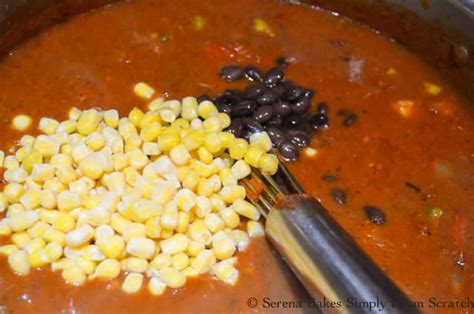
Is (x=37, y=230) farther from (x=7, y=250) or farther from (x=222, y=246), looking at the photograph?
(x=222, y=246)

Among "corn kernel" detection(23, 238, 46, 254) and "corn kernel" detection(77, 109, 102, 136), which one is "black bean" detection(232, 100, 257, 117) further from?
"corn kernel" detection(23, 238, 46, 254)

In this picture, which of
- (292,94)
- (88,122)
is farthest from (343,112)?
(88,122)

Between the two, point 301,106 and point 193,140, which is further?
point 301,106

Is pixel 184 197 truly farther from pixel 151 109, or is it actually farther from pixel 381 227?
pixel 381 227

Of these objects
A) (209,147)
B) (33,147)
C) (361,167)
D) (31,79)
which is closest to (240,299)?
(209,147)

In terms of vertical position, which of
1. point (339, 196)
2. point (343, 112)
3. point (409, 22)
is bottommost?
point (339, 196)

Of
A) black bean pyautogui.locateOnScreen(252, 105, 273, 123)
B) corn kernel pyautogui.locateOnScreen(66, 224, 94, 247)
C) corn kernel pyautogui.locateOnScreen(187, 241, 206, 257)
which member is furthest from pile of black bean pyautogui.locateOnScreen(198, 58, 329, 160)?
corn kernel pyautogui.locateOnScreen(66, 224, 94, 247)

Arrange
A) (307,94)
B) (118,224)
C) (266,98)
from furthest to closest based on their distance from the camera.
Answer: (307,94), (266,98), (118,224)
